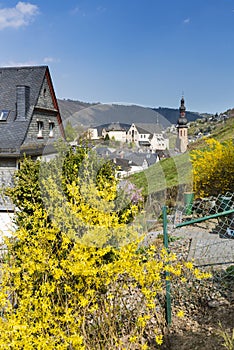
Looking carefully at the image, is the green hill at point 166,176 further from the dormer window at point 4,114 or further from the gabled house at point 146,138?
the dormer window at point 4,114

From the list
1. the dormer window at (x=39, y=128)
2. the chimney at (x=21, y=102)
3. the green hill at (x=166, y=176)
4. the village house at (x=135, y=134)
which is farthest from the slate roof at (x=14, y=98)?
the green hill at (x=166, y=176)

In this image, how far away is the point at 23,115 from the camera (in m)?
10.4

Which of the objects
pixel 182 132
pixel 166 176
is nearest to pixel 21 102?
pixel 166 176

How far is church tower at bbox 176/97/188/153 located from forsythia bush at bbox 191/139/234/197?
18.2ft

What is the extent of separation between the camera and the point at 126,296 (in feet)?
11.4

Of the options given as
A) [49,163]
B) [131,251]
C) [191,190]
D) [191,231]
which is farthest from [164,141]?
[131,251]

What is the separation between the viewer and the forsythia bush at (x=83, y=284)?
7.63ft

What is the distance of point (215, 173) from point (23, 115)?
6339 millimetres

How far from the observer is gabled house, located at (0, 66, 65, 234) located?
946 cm

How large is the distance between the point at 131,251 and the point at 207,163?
17.4ft

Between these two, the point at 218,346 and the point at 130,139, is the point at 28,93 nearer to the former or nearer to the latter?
the point at 130,139

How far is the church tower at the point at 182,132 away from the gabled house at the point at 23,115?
525 centimetres

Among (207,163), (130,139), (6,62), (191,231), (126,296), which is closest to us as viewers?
(126,296)

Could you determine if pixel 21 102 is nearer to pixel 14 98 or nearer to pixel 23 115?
pixel 23 115
